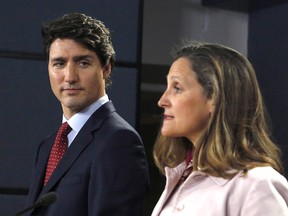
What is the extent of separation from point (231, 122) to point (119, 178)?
385 millimetres

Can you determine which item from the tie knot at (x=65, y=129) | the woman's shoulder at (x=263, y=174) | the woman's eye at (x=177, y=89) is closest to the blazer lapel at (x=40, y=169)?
the tie knot at (x=65, y=129)

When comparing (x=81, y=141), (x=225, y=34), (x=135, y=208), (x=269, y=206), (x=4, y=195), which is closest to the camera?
(x=269, y=206)

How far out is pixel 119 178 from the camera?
62.3 inches

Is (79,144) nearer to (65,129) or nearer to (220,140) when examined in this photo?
(65,129)

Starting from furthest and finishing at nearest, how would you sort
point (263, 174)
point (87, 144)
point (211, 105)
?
point (87, 144), point (211, 105), point (263, 174)

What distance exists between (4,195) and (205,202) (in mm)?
1307

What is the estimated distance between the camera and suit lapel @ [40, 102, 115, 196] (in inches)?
65.9

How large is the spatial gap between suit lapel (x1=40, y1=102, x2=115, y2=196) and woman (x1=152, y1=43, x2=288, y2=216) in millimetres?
329

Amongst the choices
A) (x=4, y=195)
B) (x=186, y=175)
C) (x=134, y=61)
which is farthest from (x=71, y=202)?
(x=134, y=61)

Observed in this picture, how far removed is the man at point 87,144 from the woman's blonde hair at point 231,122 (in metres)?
0.30

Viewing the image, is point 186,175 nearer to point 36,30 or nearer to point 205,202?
point 205,202

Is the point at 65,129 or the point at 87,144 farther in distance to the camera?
the point at 65,129

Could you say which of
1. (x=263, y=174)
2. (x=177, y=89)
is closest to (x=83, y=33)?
(x=177, y=89)

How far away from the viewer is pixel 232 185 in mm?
1266
